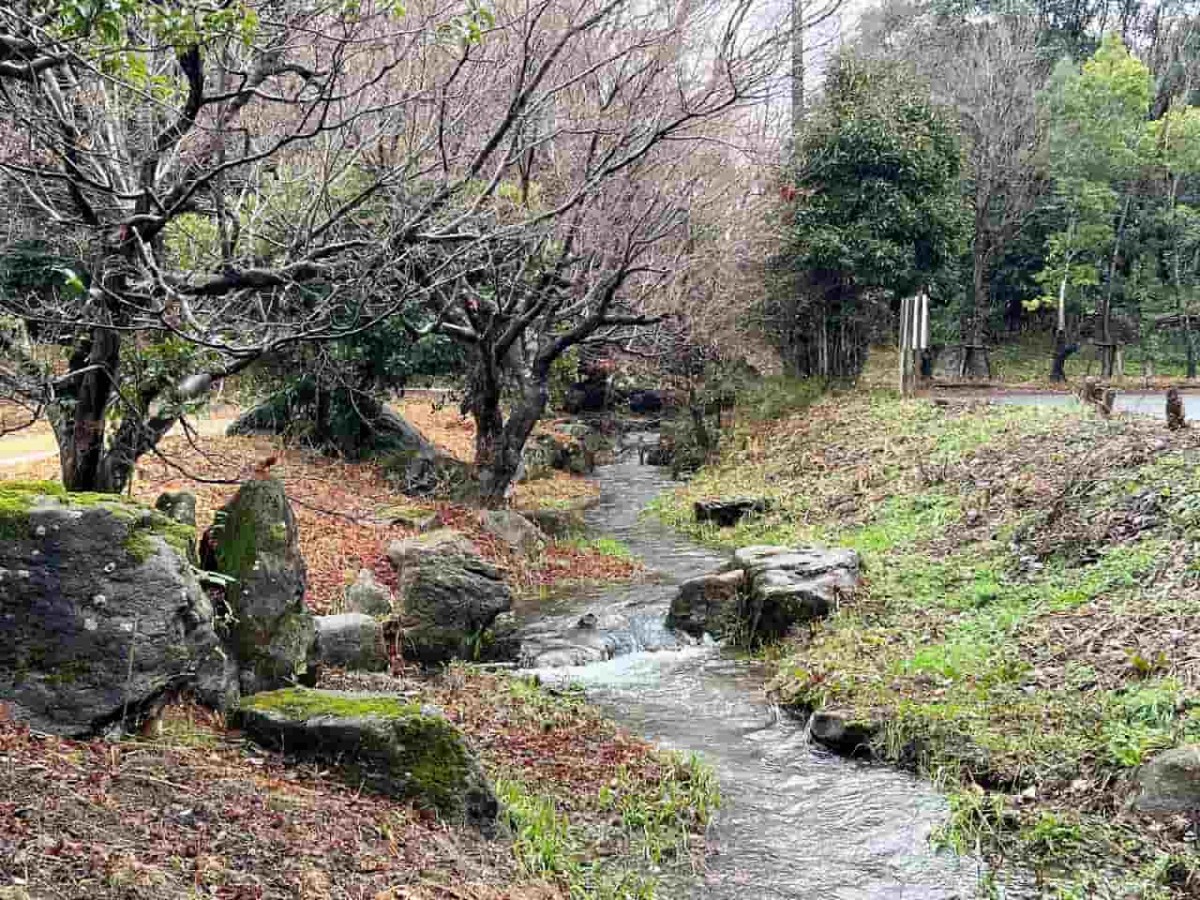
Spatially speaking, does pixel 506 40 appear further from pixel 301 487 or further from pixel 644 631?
pixel 301 487

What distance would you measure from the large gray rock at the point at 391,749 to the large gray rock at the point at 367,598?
162 inches

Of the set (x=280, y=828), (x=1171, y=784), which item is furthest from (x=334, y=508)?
(x=1171, y=784)

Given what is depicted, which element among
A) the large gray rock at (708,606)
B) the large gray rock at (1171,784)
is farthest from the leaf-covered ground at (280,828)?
the large gray rock at (708,606)

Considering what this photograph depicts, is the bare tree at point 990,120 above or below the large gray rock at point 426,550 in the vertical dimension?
above

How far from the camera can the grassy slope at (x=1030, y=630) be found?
19.1ft

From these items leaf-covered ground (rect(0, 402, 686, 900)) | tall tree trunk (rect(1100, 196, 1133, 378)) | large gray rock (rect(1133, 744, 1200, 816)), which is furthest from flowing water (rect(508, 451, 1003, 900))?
tall tree trunk (rect(1100, 196, 1133, 378))

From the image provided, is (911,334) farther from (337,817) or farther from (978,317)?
(337,817)

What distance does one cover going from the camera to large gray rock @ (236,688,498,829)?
16.3 feet

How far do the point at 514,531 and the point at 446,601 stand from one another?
3.72 meters

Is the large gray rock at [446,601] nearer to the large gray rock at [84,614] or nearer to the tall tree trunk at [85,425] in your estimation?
the tall tree trunk at [85,425]

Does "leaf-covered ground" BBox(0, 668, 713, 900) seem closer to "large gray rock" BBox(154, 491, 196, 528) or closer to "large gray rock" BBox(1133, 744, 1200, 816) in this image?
"large gray rock" BBox(154, 491, 196, 528)

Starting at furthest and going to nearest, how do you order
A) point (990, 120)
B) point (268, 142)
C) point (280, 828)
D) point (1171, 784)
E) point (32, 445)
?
point (990, 120) → point (32, 445) → point (268, 142) → point (1171, 784) → point (280, 828)

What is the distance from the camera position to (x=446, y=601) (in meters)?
9.47

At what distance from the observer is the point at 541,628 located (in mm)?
10461
